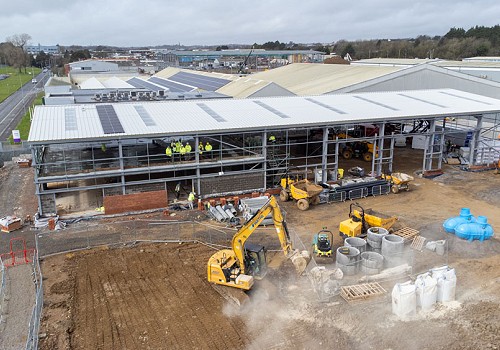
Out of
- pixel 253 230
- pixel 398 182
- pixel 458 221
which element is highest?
pixel 253 230

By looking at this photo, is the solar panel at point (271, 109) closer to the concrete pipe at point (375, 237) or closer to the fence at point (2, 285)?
the concrete pipe at point (375, 237)

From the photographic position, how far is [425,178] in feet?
103

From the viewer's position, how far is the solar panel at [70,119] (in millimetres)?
24581

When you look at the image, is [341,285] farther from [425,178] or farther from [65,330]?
[425,178]

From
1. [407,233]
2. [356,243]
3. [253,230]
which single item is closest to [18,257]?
[253,230]

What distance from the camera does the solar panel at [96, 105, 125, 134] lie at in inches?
965

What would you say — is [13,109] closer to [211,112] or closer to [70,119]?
[70,119]

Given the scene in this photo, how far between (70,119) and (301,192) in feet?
48.2

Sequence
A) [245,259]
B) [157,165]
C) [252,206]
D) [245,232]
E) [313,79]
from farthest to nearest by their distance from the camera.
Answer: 1. [313,79]
2. [157,165]
3. [252,206]
4. [245,259]
5. [245,232]

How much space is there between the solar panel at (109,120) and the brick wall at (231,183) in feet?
19.5

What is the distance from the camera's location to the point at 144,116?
91.9 ft

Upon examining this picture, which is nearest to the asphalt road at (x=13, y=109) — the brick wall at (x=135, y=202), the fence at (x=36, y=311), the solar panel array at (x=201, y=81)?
the solar panel array at (x=201, y=81)

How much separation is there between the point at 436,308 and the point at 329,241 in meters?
5.20

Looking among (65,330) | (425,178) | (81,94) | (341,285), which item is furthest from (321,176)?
(81,94)
